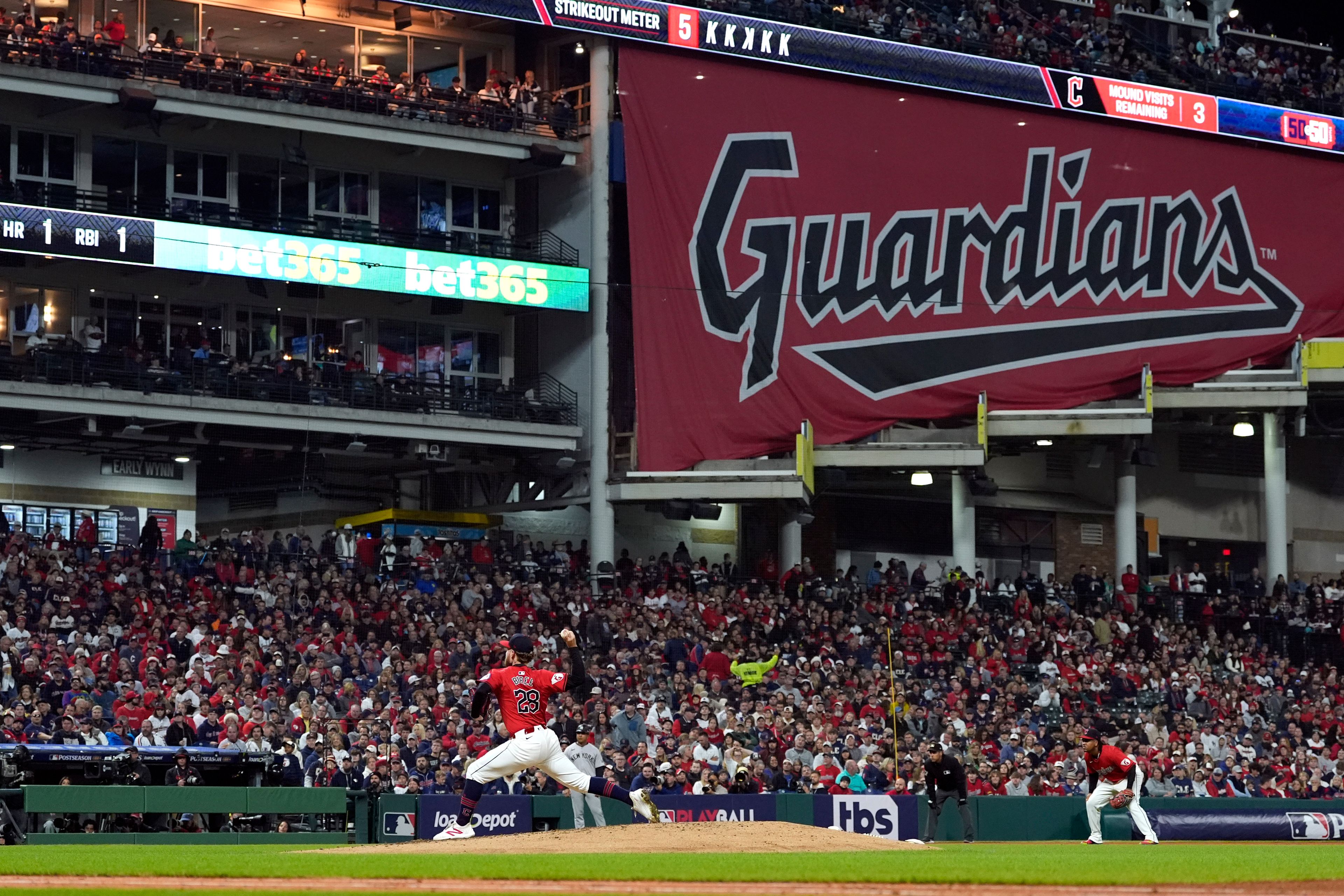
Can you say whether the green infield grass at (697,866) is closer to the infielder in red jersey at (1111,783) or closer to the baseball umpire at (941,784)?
the infielder in red jersey at (1111,783)

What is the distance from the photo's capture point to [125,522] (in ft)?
134

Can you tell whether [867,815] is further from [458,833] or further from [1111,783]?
[458,833]

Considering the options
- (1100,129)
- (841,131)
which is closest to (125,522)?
(841,131)

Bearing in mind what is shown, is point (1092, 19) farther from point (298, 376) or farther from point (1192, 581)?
point (298, 376)

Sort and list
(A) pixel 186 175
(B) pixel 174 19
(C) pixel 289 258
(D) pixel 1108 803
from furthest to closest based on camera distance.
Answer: (B) pixel 174 19 → (A) pixel 186 175 → (C) pixel 289 258 → (D) pixel 1108 803

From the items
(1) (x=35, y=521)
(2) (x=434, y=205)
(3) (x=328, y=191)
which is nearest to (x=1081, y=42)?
(2) (x=434, y=205)

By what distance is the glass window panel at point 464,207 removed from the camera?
44.5 metres

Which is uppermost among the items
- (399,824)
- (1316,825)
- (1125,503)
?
(1125,503)

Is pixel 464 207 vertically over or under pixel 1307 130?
under

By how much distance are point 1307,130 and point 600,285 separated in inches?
742

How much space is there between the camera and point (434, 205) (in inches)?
1741

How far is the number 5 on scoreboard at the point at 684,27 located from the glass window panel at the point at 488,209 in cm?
546

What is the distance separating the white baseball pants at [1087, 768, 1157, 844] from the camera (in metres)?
26.1

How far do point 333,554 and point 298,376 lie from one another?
427 cm
